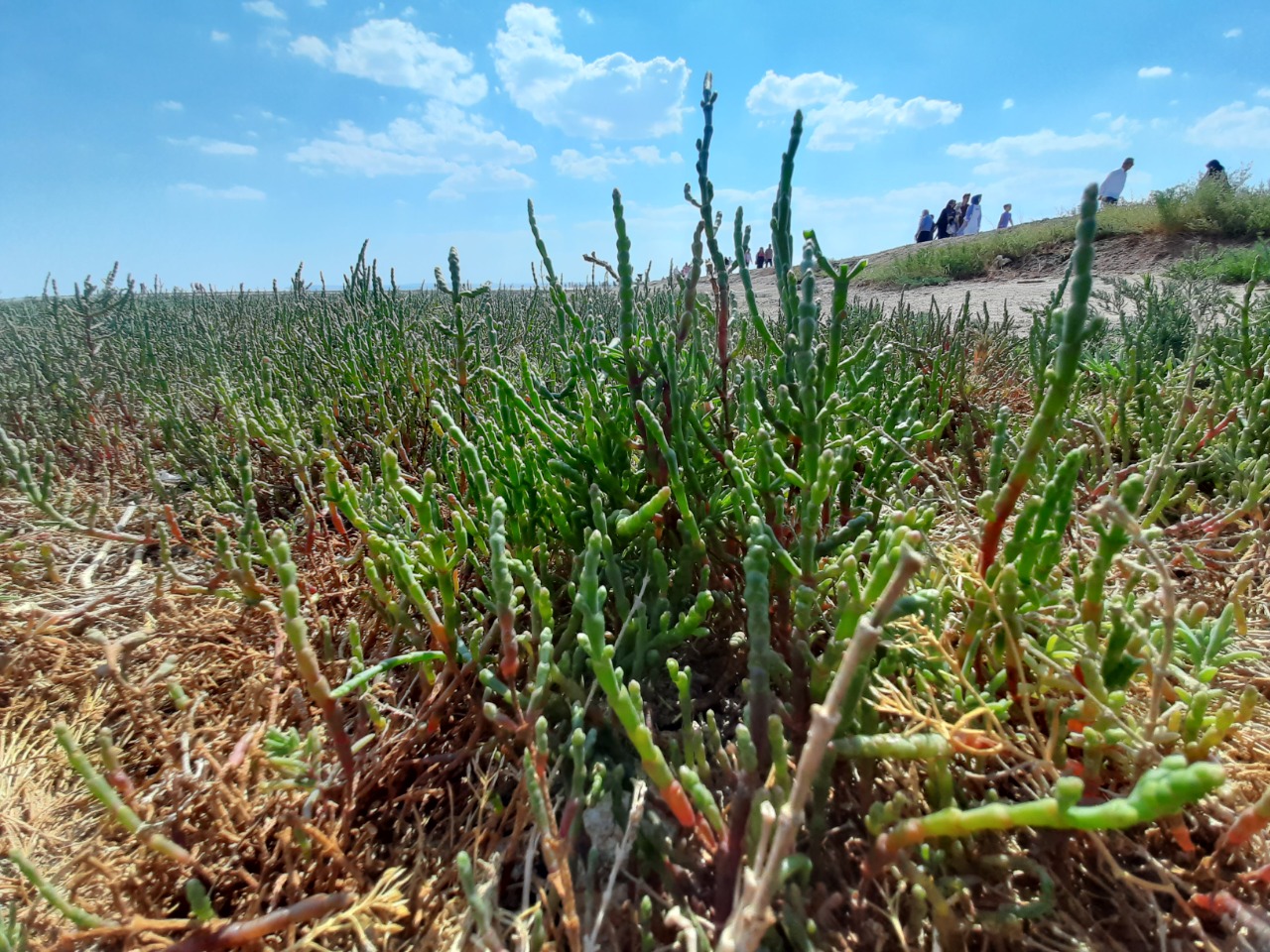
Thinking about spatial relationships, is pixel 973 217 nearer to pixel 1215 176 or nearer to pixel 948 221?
pixel 948 221

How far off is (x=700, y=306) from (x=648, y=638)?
109 cm

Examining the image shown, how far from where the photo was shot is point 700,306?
75.6 inches

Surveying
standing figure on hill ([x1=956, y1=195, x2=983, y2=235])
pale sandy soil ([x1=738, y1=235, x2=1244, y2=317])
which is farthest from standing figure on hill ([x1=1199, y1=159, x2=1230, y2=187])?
standing figure on hill ([x1=956, y1=195, x2=983, y2=235])

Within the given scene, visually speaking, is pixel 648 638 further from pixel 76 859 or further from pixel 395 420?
pixel 395 420

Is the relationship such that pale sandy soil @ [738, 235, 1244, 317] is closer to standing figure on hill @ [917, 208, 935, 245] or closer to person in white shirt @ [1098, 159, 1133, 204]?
person in white shirt @ [1098, 159, 1133, 204]

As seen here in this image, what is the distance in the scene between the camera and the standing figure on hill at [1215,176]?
12.3 meters

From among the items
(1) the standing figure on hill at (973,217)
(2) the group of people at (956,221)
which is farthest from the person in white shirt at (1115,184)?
(1) the standing figure on hill at (973,217)

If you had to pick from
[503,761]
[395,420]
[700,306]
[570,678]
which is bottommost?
[503,761]

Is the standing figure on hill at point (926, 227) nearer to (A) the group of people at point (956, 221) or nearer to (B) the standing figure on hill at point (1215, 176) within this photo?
(A) the group of people at point (956, 221)

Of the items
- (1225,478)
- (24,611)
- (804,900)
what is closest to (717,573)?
(804,900)

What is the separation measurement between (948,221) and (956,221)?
0.28 meters

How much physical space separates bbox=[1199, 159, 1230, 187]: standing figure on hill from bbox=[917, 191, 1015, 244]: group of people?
5790mm

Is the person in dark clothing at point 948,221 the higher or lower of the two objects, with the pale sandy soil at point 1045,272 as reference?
higher

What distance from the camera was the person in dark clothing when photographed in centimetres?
2123
